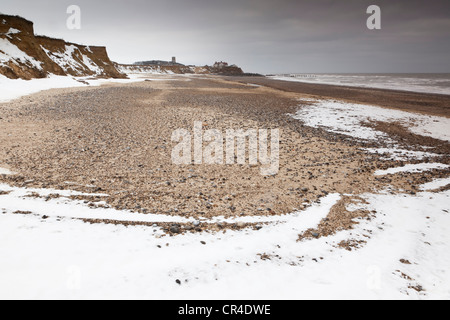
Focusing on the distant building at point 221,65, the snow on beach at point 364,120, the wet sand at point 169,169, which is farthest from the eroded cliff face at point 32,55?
the distant building at point 221,65

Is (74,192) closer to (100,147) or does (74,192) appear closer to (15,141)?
(100,147)

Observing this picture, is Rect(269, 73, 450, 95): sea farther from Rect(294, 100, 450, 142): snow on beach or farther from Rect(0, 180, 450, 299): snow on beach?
Rect(0, 180, 450, 299): snow on beach

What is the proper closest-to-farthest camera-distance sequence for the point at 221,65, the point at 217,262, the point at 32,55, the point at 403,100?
1. the point at 217,262
2. the point at 403,100
3. the point at 32,55
4. the point at 221,65

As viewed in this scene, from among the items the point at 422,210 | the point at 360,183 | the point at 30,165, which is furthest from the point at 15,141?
the point at 422,210

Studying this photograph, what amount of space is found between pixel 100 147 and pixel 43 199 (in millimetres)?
3924

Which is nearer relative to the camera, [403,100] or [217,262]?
[217,262]

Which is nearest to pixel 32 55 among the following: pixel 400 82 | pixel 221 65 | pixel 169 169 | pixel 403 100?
pixel 169 169

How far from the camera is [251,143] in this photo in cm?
1068

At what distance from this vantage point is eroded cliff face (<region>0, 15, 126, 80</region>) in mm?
29609

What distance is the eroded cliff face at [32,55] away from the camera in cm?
2961

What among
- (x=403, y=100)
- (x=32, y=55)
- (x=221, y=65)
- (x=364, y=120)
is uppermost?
(x=221, y=65)

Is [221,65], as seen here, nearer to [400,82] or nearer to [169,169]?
[400,82]

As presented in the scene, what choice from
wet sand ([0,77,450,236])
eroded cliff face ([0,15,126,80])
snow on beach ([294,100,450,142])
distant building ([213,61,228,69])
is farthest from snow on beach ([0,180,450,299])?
distant building ([213,61,228,69])

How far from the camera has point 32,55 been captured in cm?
3412
